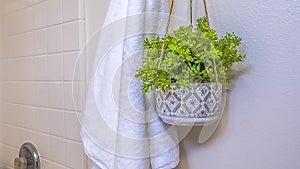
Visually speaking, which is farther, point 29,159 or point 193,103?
point 29,159

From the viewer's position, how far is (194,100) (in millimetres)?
525

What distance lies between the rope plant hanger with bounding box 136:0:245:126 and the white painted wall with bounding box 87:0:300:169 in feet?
0.18

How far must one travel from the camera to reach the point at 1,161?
50.5 inches

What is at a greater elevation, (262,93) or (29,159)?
(262,93)

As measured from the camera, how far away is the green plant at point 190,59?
20.8 inches

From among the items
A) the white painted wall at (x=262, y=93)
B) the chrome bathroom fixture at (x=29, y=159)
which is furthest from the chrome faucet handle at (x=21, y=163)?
the white painted wall at (x=262, y=93)

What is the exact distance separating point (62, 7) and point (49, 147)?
1.61 feet

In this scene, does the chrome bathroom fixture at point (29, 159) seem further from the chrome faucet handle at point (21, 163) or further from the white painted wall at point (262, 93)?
the white painted wall at point (262, 93)

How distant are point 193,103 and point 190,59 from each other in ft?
0.28

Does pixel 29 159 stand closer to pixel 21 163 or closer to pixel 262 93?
pixel 21 163

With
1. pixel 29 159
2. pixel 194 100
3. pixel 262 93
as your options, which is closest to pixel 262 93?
pixel 262 93

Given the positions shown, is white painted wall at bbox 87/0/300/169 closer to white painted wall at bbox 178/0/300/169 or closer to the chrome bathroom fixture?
white painted wall at bbox 178/0/300/169

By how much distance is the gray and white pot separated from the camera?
0.53 m

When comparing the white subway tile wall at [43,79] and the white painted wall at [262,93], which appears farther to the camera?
the white subway tile wall at [43,79]
